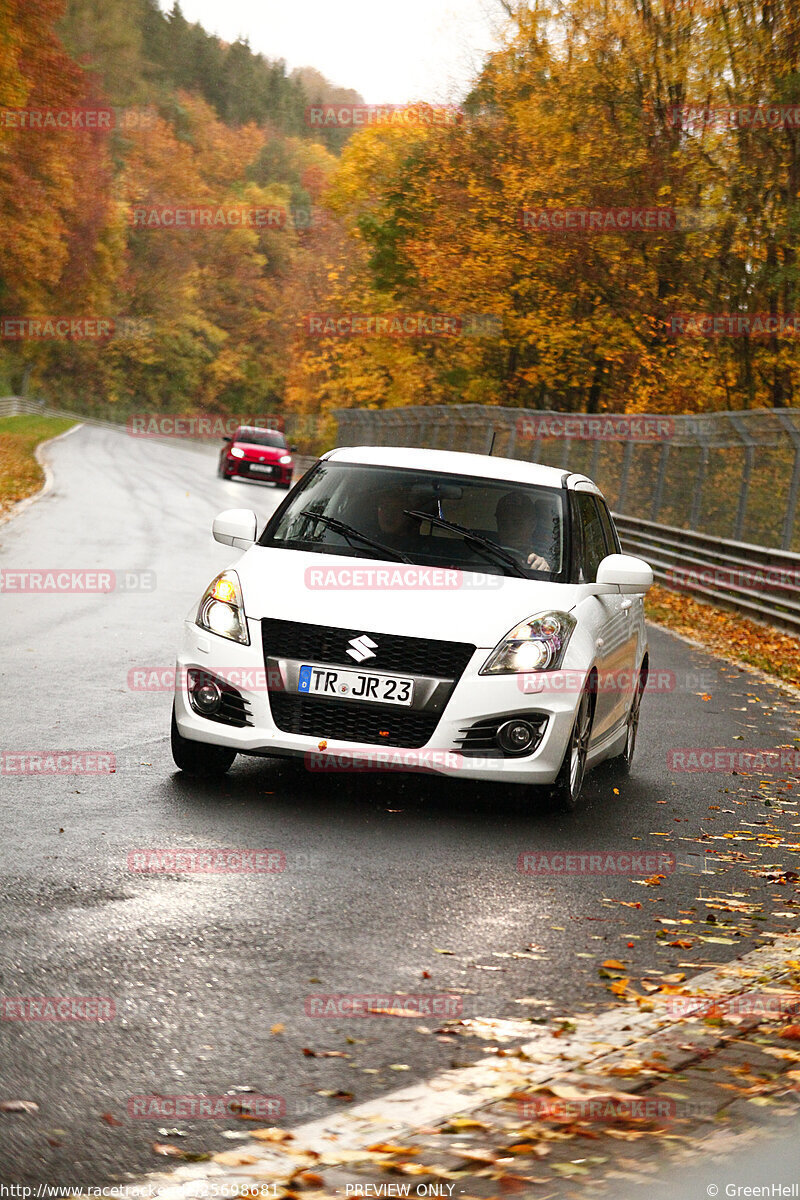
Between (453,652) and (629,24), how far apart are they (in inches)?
1417

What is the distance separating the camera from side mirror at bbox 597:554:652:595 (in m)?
8.46

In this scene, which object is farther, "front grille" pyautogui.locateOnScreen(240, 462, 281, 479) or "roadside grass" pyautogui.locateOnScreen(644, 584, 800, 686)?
"front grille" pyautogui.locateOnScreen(240, 462, 281, 479)

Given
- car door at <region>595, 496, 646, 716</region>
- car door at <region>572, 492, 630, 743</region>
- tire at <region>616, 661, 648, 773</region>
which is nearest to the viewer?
car door at <region>572, 492, 630, 743</region>

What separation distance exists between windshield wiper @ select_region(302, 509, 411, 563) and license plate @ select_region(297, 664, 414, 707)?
106 centimetres

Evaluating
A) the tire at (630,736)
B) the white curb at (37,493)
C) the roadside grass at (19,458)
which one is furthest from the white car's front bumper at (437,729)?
the roadside grass at (19,458)

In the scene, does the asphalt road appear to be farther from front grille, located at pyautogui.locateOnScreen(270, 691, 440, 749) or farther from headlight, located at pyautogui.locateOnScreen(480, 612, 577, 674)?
headlight, located at pyautogui.locateOnScreen(480, 612, 577, 674)

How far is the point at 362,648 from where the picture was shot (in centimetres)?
741

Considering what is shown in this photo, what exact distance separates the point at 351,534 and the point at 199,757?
1.42 metres

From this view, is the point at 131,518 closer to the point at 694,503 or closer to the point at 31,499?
the point at 31,499

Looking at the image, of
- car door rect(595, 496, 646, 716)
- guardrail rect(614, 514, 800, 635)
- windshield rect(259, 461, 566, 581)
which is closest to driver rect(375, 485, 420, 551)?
windshield rect(259, 461, 566, 581)

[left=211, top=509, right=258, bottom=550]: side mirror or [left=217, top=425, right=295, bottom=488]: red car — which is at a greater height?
[left=211, top=509, right=258, bottom=550]: side mirror

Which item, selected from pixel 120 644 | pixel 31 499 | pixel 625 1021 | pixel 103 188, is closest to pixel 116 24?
pixel 103 188

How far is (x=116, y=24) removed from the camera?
114062 mm

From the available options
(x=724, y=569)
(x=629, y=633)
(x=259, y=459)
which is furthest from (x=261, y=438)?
(x=629, y=633)
